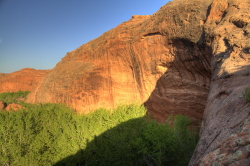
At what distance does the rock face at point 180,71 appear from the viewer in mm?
3355

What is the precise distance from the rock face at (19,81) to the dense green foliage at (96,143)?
24477mm

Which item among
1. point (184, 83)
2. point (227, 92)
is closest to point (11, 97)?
point (184, 83)

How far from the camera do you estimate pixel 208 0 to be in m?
9.82

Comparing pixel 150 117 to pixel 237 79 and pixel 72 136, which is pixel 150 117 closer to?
pixel 72 136

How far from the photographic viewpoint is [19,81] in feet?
110

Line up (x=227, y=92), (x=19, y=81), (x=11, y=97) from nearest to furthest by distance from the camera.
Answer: (x=227, y=92) → (x=11, y=97) → (x=19, y=81)

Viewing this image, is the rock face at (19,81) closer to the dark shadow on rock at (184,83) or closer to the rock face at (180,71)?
the rock face at (180,71)

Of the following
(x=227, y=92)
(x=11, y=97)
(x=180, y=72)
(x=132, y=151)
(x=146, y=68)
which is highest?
(x=146, y=68)

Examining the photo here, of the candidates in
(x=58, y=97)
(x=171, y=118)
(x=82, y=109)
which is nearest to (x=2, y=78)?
(x=58, y=97)

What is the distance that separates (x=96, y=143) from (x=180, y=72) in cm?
682

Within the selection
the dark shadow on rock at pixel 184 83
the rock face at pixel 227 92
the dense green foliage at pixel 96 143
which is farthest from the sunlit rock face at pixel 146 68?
the dense green foliage at pixel 96 143

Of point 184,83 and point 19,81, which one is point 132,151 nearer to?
point 184,83

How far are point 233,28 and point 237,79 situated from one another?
321 centimetres


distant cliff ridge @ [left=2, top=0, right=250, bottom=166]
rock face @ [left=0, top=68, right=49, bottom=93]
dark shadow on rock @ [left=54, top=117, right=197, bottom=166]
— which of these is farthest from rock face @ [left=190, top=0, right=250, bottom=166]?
rock face @ [left=0, top=68, right=49, bottom=93]
